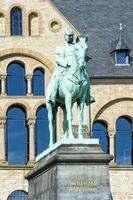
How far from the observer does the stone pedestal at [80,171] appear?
24.3 metres

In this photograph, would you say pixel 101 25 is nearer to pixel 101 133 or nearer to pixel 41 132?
pixel 101 133

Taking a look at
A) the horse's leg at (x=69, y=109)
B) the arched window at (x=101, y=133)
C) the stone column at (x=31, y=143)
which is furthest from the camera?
the arched window at (x=101, y=133)

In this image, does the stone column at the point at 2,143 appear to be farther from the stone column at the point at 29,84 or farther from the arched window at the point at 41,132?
the stone column at the point at 29,84

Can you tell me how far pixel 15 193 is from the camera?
5019 centimetres

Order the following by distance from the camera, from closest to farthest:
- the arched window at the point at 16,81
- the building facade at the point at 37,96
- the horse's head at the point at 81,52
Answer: the horse's head at the point at 81,52 < the building facade at the point at 37,96 < the arched window at the point at 16,81

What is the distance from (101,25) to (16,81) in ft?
28.0

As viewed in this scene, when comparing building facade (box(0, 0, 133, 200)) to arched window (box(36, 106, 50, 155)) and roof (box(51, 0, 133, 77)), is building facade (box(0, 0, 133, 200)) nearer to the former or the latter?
arched window (box(36, 106, 50, 155))

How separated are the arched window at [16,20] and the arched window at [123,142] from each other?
806cm

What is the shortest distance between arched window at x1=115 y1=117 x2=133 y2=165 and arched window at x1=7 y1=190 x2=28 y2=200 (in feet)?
19.9

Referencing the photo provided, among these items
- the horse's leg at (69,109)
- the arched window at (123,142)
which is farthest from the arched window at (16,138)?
the horse's leg at (69,109)

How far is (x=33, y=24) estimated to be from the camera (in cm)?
5222

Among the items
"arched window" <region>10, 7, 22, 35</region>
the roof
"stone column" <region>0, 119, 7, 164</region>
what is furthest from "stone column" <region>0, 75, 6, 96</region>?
the roof

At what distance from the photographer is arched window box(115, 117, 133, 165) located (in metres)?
52.7

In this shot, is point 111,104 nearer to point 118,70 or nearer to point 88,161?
point 118,70
